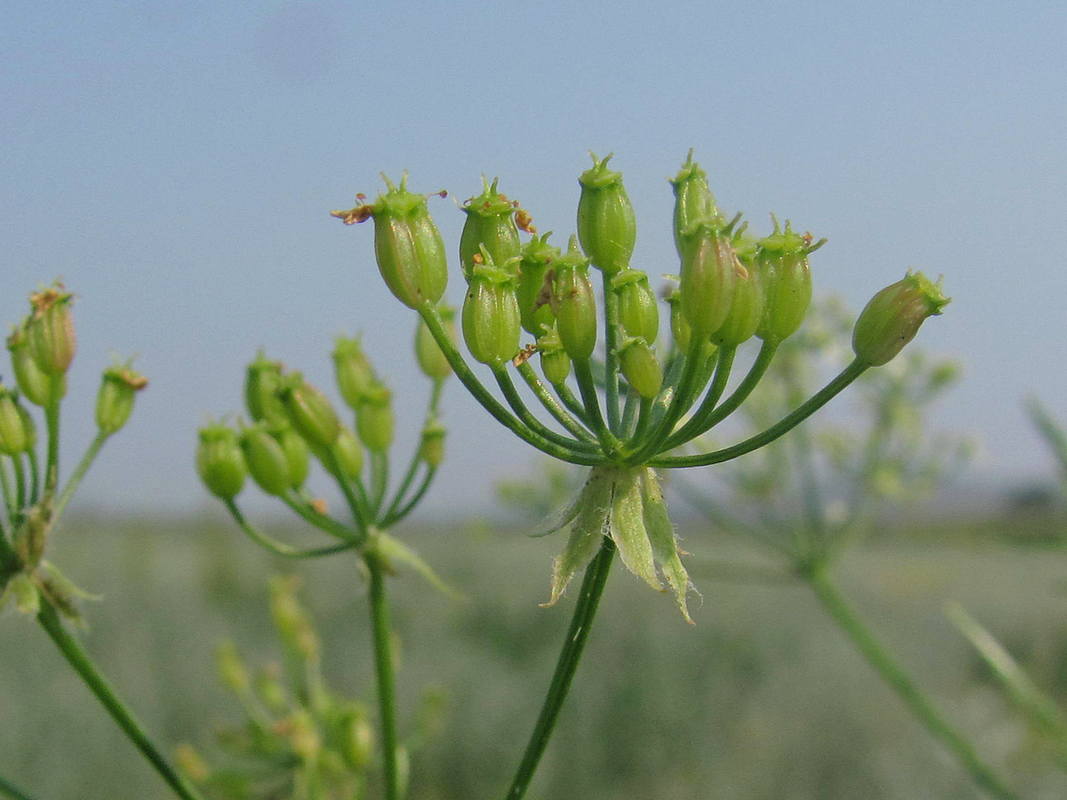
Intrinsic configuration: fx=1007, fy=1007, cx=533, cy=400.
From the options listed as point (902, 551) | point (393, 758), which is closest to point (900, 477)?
point (393, 758)

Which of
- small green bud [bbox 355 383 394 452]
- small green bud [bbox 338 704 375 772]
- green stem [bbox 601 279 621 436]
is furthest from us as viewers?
small green bud [bbox 338 704 375 772]

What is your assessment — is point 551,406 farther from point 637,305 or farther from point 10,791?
point 10,791

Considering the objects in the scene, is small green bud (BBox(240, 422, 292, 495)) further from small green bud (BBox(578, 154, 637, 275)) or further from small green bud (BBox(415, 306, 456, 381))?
small green bud (BBox(578, 154, 637, 275))

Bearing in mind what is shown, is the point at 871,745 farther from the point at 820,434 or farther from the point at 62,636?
the point at 62,636

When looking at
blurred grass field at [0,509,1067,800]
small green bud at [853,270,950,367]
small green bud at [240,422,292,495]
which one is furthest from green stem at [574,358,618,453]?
blurred grass field at [0,509,1067,800]

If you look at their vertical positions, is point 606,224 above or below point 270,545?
above

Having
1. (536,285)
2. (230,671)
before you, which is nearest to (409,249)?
(536,285)
